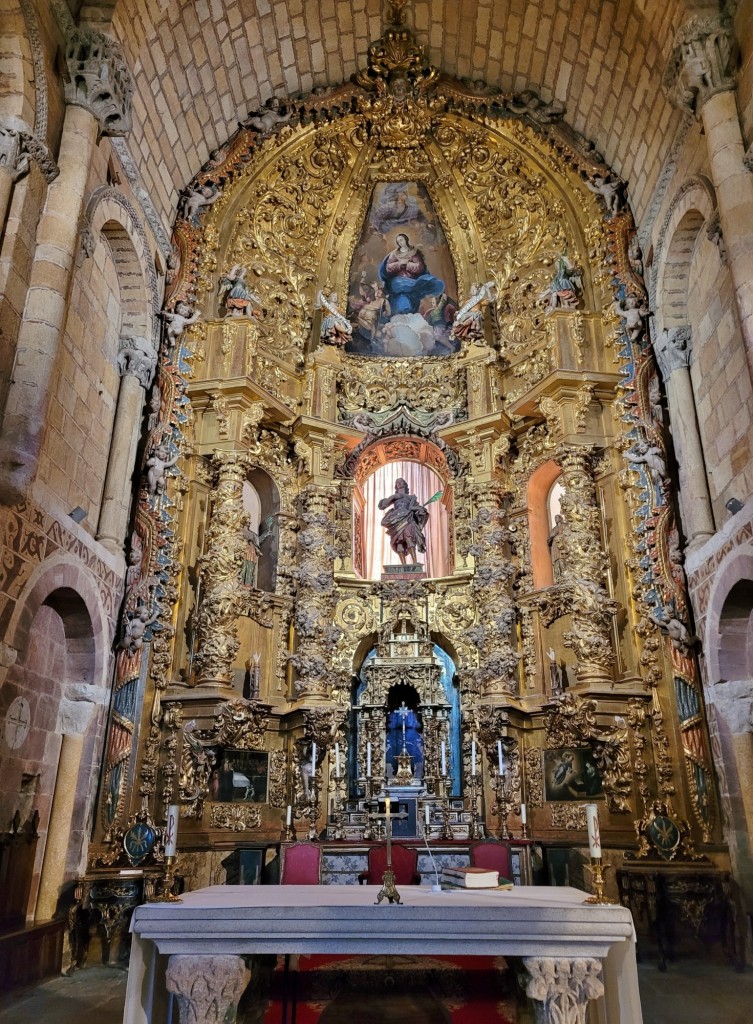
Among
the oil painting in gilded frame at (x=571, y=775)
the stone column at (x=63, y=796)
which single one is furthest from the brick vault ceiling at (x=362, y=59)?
the oil painting in gilded frame at (x=571, y=775)

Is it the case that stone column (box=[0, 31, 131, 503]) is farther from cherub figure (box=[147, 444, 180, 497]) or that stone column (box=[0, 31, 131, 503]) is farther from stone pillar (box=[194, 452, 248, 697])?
stone pillar (box=[194, 452, 248, 697])

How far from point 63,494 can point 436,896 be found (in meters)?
6.69

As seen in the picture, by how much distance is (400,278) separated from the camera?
16875 mm

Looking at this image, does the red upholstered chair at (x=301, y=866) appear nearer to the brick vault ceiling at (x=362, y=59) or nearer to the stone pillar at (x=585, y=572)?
the stone pillar at (x=585, y=572)

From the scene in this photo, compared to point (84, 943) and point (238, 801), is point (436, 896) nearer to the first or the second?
point (84, 943)

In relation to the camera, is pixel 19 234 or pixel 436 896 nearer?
pixel 436 896

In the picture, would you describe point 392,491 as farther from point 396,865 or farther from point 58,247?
point 396,865

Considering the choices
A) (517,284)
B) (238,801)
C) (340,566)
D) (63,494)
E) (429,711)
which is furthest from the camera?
(517,284)

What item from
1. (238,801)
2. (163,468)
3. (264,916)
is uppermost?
(163,468)

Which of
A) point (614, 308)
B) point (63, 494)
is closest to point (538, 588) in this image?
point (614, 308)

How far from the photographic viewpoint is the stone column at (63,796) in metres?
8.84

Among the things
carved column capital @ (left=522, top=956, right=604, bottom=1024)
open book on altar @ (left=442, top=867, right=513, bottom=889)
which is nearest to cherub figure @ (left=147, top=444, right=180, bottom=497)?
open book on altar @ (left=442, top=867, right=513, bottom=889)

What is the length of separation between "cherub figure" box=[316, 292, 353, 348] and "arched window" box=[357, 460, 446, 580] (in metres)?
2.73

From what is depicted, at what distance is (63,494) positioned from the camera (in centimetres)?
958
